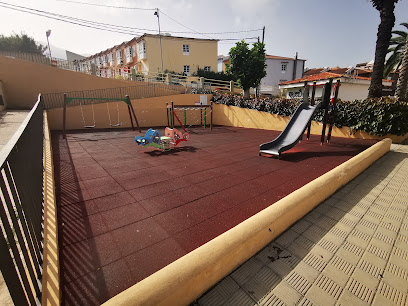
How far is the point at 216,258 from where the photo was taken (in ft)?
6.87

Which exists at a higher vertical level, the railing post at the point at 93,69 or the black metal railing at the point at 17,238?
the railing post at the point at 93,69

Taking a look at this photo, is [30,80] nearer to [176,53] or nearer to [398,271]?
[398,271]

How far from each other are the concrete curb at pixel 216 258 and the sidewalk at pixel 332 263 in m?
0.14

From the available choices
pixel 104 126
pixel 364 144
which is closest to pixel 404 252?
pixel 364 144

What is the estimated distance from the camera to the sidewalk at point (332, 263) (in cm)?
207

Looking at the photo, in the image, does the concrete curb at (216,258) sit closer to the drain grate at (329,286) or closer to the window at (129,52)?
the drain grate at (329,286)

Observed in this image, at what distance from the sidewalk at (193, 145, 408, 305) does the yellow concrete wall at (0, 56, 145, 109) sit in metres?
17.8

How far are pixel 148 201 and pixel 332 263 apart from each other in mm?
2991

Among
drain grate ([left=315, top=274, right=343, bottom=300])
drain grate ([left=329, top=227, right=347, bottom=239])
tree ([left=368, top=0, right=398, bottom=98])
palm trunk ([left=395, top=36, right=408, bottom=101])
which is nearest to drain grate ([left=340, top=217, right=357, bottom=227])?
drain grate ([left=329, top=227, right=347, bottom=239])

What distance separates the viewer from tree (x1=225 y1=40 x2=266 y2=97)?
20884 mm

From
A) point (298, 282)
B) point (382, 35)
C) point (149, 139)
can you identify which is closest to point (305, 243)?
point (298, 282)

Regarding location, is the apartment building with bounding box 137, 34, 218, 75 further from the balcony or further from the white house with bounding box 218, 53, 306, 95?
the balcony

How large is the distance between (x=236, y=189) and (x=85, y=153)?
5.80 metres

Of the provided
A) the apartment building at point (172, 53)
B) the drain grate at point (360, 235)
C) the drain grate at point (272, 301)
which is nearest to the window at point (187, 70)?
the apartment building at point (172, 53)
